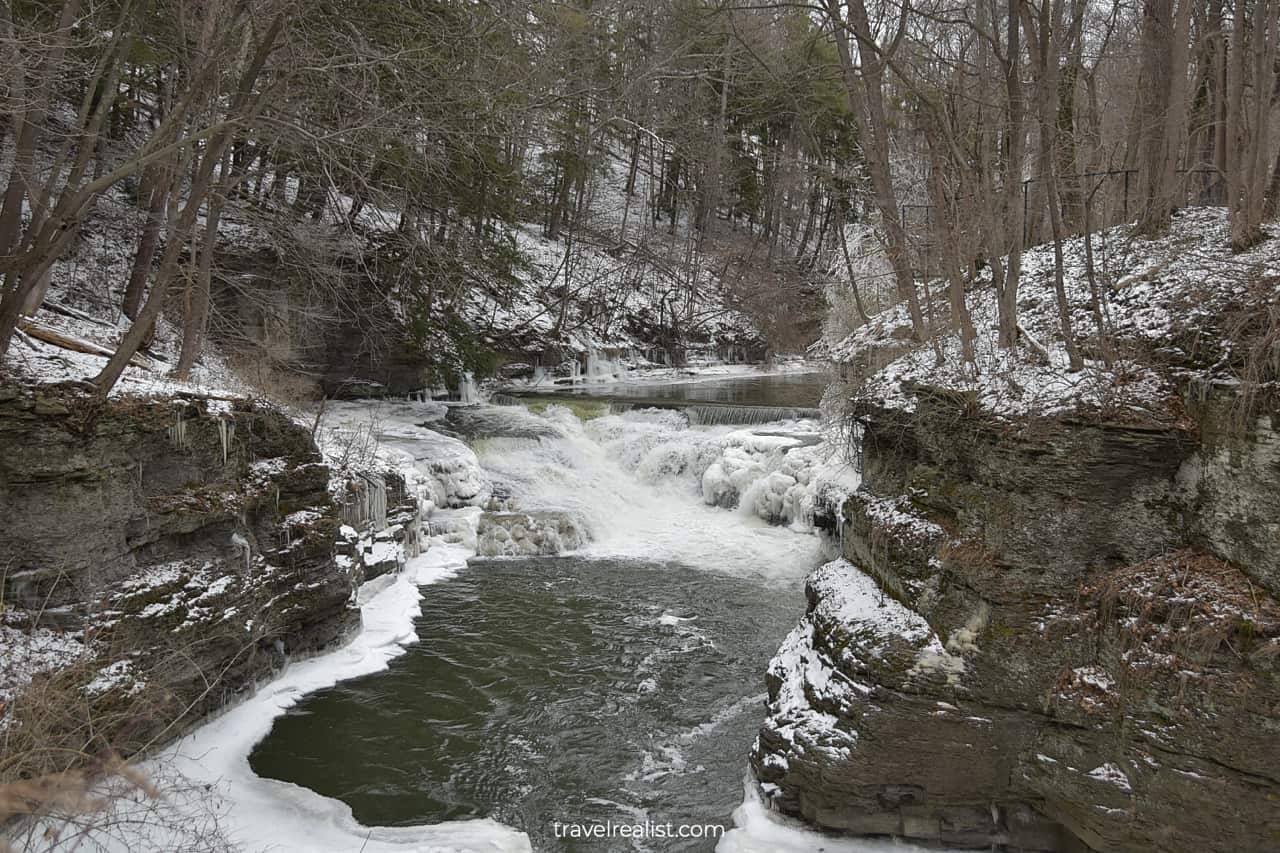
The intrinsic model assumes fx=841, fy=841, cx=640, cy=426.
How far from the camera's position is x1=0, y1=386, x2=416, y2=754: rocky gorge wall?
5422mm

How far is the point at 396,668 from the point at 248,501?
2064mm

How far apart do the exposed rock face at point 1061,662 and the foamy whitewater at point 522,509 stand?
0.66 m

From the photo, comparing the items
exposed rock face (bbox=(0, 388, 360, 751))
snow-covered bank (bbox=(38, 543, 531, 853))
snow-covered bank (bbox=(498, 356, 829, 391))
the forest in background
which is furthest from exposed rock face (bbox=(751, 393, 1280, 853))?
snow-covered bank (bbox=(498, 356, 829, 391))

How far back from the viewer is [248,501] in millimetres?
7270

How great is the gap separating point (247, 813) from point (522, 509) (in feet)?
26.6

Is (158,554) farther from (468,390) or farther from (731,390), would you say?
(731,390)

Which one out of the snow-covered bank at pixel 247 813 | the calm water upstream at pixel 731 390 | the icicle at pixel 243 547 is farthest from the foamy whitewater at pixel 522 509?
the calm water upstream at pixel 731 390

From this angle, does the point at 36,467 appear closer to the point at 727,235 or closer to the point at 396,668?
the point at 396,668

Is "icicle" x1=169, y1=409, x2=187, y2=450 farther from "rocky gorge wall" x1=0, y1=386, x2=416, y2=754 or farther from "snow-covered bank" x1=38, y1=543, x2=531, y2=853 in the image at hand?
"snow-covered bank" x1=38, y1=543, x2=531, y2=853

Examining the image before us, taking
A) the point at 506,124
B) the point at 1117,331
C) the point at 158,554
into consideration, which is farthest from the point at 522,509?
the point at 1117,331

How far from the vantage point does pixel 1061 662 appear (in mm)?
5078

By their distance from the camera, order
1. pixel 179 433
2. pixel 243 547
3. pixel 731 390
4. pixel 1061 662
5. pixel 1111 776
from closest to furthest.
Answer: pixel 1111 776 → pixel 1061 662 → pixel 179 433 → pixel 243 547 → pixel 731 390

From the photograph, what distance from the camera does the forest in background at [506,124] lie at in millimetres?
6340

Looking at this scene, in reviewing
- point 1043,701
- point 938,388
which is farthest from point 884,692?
point 938,388
